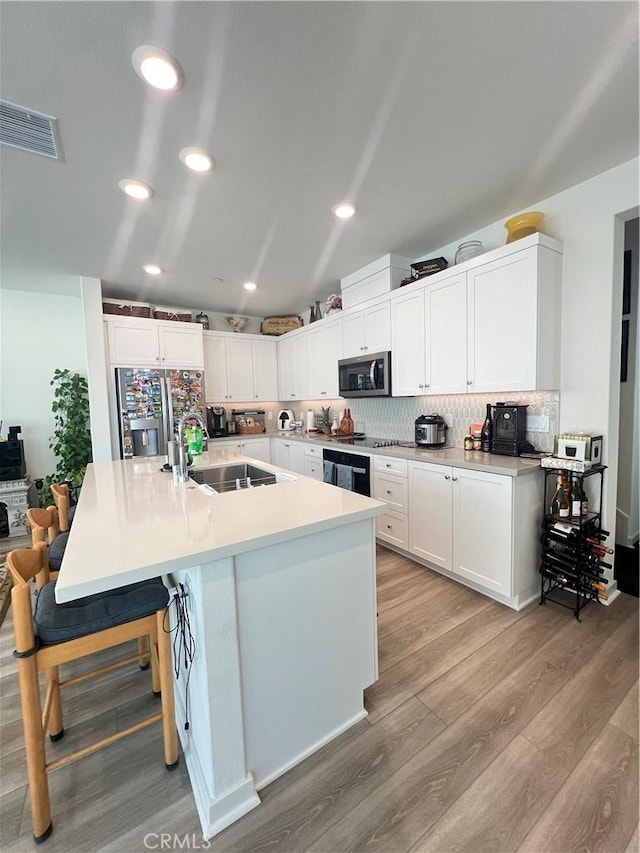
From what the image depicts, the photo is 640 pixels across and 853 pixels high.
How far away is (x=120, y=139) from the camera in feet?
5.73

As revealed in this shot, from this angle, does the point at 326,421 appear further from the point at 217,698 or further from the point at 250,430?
the point at 217,698

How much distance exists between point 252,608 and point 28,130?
245cm

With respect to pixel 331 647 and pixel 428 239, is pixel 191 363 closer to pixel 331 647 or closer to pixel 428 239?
pixel 428 239

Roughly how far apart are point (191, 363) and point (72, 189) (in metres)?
2.28

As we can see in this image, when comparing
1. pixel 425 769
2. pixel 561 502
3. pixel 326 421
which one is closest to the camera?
pixel 425 769

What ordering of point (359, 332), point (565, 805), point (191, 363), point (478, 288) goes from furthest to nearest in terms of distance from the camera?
point (191, 363), point (359, 332), point (478, 288), point (565, 805)

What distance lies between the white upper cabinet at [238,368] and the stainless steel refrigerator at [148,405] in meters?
0.57

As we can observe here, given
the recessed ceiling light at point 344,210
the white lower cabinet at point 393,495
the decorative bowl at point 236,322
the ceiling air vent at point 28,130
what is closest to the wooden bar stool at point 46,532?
the ceiling air vent at point 28,130

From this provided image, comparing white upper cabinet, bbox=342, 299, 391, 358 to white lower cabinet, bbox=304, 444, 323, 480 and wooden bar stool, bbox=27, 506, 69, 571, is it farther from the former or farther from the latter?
wooden bar stool, bbox=27, 506, 69, 571

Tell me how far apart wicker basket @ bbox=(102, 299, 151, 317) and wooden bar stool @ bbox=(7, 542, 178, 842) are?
3.45 metres

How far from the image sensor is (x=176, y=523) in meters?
1.31

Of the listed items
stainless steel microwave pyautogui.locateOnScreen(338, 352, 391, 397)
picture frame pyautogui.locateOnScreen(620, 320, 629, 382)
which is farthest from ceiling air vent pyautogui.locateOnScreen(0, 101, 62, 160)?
picture frame pyautogui.locateOnScreen(620, 320, 629, 382)

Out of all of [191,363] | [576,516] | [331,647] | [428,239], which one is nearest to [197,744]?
[331,647]

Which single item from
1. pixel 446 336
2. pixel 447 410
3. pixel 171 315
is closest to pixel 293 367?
pixel 171 315
